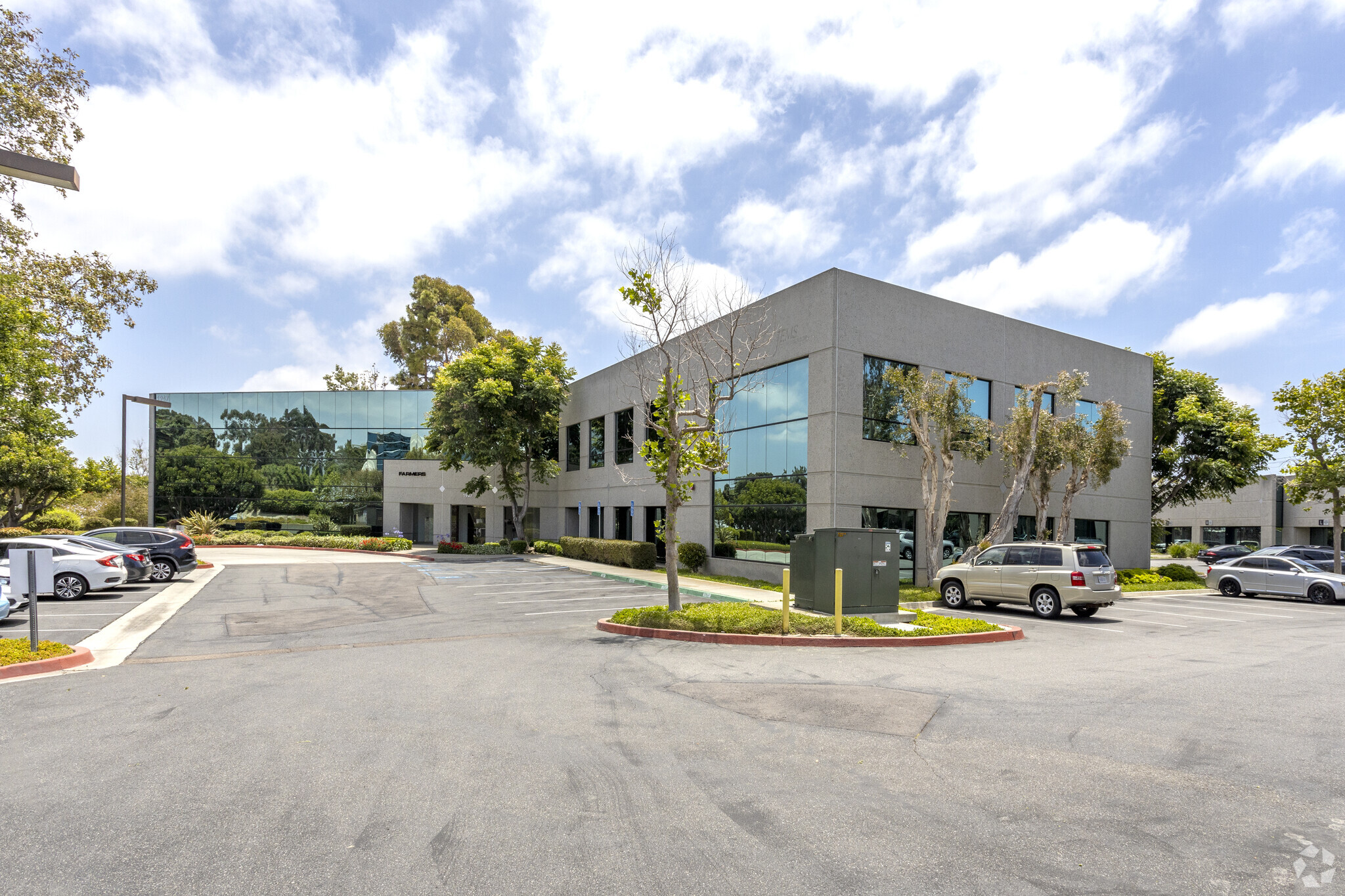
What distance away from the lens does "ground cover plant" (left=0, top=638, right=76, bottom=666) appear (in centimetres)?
1011

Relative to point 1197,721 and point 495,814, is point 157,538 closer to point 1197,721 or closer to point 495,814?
point 495,814

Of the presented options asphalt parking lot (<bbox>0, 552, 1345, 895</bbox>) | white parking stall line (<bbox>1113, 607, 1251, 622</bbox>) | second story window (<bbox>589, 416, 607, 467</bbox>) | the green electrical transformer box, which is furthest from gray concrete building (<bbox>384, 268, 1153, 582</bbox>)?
asphalt parking lot (<bbox>0, 552, 1345, 895</bbox>)

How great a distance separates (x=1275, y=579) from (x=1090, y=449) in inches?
297

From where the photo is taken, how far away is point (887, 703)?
8.06 meters

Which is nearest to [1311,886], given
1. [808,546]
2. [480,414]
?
[808,546]

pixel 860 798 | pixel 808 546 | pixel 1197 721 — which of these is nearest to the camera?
pixel 860 798

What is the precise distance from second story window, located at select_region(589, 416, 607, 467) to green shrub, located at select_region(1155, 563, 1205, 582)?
24.1m

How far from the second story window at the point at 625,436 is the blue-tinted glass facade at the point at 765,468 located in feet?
23.6

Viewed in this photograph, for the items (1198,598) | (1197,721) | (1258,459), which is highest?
(1258,459)

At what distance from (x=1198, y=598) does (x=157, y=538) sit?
109 ft

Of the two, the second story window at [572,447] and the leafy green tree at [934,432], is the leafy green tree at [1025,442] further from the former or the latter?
the second story window at [572,447]

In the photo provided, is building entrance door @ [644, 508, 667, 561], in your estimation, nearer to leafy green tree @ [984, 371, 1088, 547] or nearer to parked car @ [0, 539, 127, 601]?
leafy green tree @ [984, 371, 1088, 547]

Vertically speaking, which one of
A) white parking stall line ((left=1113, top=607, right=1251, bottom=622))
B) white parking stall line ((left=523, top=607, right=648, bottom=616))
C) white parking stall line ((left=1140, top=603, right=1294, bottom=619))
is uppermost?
white parking stall line ((left=523, top=607, right=648, bottom=616))

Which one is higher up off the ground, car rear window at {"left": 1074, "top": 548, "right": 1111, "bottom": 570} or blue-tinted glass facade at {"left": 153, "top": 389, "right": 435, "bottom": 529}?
blue-tinted glass facade at {"left": 153, "top": 389, "right": 435, "bottom": 529}
